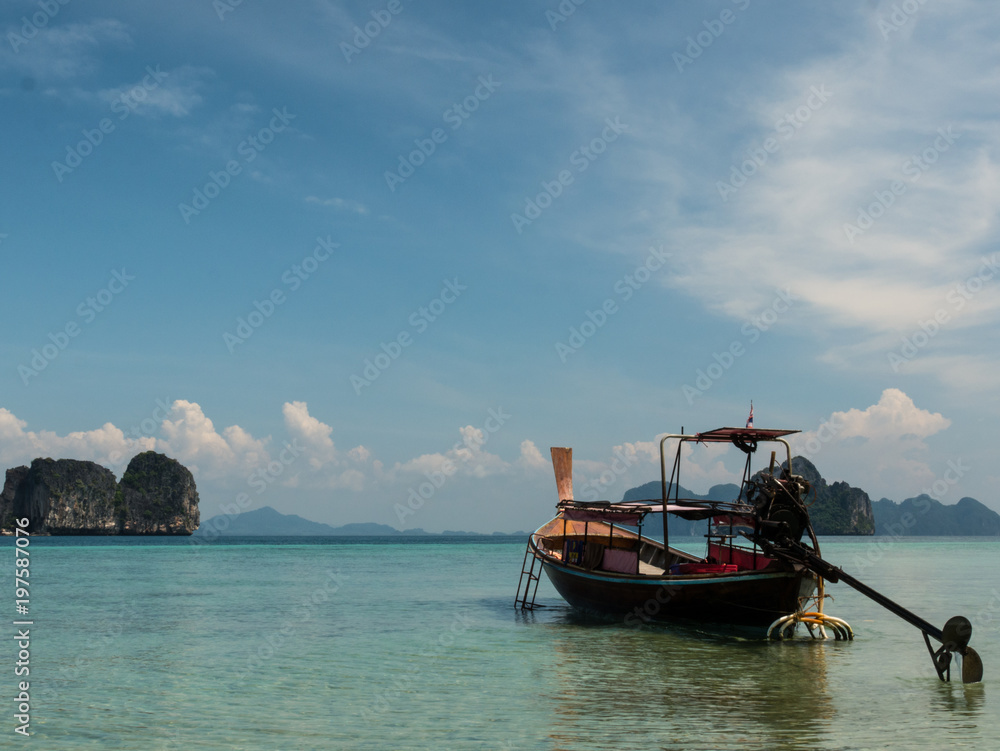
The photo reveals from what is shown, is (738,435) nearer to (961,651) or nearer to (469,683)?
(961,651)

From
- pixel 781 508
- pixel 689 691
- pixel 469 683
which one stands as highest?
pixel 781 508

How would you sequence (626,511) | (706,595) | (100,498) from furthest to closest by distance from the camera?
1. (100,498)
2. (626,511)
3. (706,595)

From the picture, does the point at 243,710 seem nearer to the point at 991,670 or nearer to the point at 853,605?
the point at 991,670

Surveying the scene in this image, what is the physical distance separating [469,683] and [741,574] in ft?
22.9

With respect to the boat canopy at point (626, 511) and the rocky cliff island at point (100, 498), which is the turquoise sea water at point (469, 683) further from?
the rocky cliff island at point (100, 498)

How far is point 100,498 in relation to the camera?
14862 cm

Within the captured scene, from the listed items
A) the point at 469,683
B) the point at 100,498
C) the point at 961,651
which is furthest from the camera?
the point at 100,498

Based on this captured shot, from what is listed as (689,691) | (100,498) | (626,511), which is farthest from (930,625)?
(100,498)

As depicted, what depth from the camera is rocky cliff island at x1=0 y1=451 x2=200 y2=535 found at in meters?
140

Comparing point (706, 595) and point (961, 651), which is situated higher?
point (706, 595)

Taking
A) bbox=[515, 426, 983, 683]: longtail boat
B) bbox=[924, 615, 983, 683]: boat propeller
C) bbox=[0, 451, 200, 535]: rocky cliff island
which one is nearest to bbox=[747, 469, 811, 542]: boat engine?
bbox=[515, 426, 983, 683]: longtail boat

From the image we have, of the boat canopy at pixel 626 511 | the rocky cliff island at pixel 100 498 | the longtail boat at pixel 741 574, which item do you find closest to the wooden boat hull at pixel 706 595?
the longtail boat at pixel 741 574

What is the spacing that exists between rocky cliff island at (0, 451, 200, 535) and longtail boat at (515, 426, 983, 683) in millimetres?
133715

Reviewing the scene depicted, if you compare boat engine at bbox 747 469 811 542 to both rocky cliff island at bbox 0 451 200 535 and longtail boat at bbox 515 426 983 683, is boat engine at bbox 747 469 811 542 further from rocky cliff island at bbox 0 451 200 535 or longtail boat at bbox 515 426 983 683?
A: rocky cliff island at bbox 0 451 200 535
